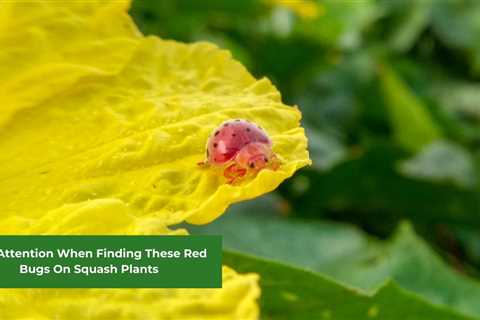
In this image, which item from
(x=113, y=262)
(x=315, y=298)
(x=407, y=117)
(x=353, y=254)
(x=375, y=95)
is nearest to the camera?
(x=113, y=262)

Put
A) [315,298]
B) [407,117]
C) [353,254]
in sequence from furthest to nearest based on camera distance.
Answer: [407,117] < [353,254] < [315,298]

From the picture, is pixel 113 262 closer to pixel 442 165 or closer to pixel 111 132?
pixel 111 132

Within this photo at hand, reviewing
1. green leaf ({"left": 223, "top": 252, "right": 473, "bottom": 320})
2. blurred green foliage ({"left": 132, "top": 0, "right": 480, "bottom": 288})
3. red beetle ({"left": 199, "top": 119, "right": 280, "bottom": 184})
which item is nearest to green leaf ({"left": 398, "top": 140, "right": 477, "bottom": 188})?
blurred green foliage ({"left": 132, "top": 0, "right": 480, "bottom": 288})

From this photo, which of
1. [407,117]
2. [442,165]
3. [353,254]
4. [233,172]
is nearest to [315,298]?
[233,172]

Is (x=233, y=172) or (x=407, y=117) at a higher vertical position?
(x=407, y=117)

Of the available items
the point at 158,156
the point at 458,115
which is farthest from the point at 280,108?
the point at 458,115

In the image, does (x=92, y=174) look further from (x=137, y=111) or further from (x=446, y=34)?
(x=446, y=34)

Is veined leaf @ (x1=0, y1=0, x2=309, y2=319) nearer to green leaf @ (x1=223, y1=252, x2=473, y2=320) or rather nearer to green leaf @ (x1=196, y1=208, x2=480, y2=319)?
green leaf @ (x1=223, y1=252, x2=473, y2=320)
